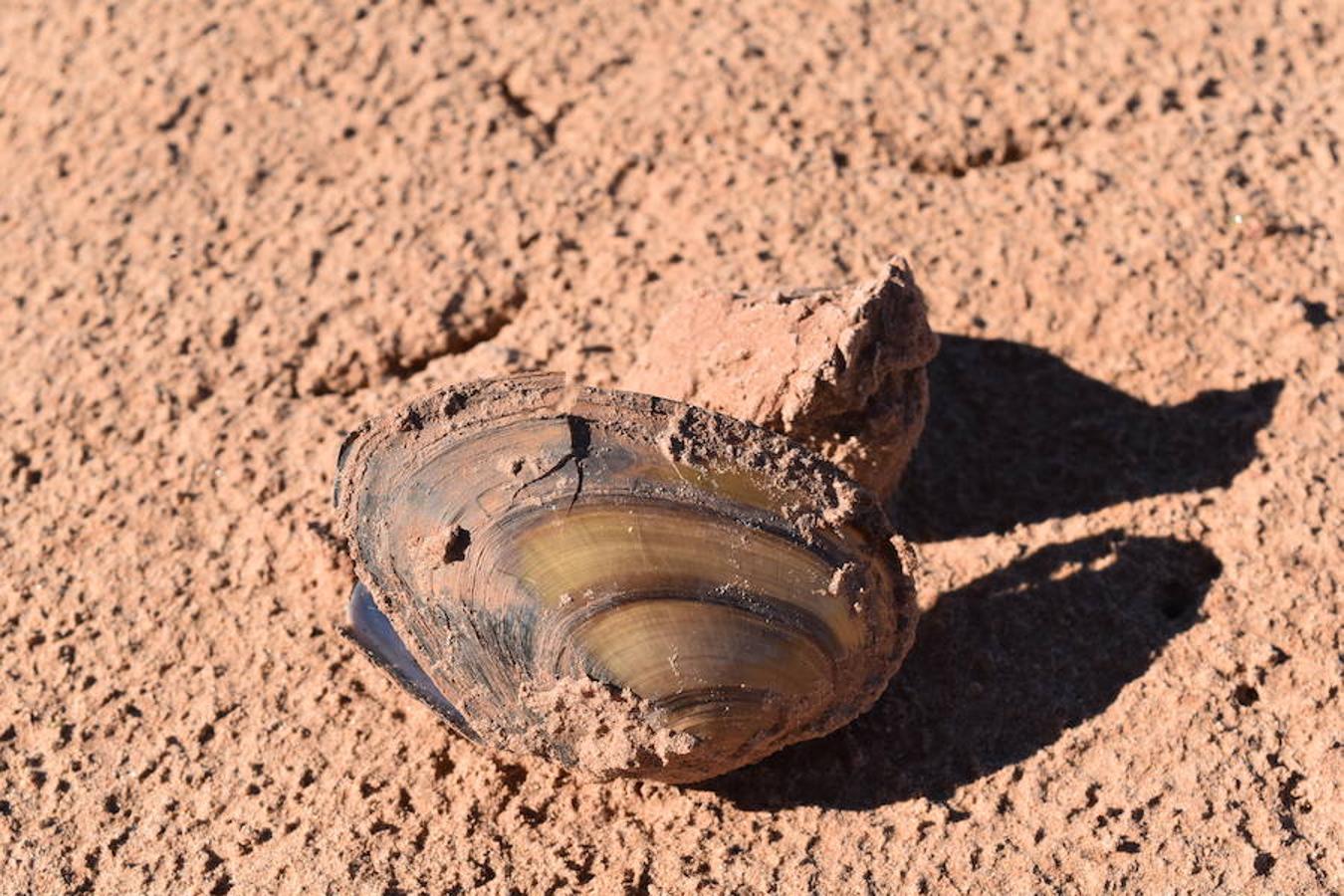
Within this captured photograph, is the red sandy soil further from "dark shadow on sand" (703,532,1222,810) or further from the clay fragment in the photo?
the clay fragment

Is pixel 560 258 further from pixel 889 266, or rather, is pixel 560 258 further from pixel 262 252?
pixel 889 266

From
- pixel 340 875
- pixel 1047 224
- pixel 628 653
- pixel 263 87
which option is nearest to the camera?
pixel 628 653

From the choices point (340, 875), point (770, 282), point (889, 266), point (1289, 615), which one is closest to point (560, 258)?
point (770, 282)

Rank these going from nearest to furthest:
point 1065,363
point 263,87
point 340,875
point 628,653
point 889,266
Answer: point 628,653
point 340,875
point 889,266
point 1065,363
point 263,87

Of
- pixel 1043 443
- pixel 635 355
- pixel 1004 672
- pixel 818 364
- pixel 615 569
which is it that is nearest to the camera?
pixel 615 569

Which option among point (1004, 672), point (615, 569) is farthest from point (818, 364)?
point (1004, 672)

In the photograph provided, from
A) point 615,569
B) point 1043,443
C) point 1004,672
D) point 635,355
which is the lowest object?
point 1004,672

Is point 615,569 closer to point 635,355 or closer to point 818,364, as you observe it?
point 818,364
